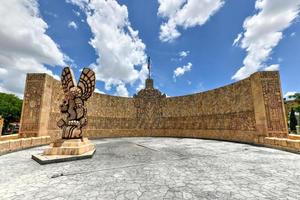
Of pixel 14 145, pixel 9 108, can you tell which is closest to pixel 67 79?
pixel 14 145

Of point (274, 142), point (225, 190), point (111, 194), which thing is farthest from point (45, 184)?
point (274, 142)

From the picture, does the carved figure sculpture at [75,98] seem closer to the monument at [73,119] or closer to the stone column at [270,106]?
the monument at [73,119]

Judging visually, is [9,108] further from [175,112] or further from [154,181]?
[154,181]

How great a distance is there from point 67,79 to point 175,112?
474 inches

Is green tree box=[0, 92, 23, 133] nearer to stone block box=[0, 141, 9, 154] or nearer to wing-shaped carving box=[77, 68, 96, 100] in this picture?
stone block box=[0, 141, 9, 154]

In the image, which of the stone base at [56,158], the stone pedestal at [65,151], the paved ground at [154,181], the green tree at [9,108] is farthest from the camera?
the green tree at [9,108]

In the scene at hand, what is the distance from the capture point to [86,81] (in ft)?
25.4

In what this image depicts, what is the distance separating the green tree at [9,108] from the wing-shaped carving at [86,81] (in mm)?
24568

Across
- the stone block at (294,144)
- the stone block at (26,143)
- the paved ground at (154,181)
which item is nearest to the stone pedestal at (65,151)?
the paved ground at (154,181)

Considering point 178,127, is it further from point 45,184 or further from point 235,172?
point 45,184

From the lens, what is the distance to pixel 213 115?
13.5 metres

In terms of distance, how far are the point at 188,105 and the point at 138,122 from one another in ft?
19.4

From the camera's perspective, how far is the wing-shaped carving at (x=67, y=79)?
291 inches

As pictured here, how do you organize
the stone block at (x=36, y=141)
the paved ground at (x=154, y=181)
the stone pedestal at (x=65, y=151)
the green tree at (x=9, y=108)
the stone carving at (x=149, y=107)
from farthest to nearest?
1. the green tree at (x=9, y=108)
2. the stone carving at (x=149, y=107)
3. the stone block at (x=36, y=141)
4. the stone pedestal at (x=65, y=151)
5. the paved ground at (x=154, y=181)
